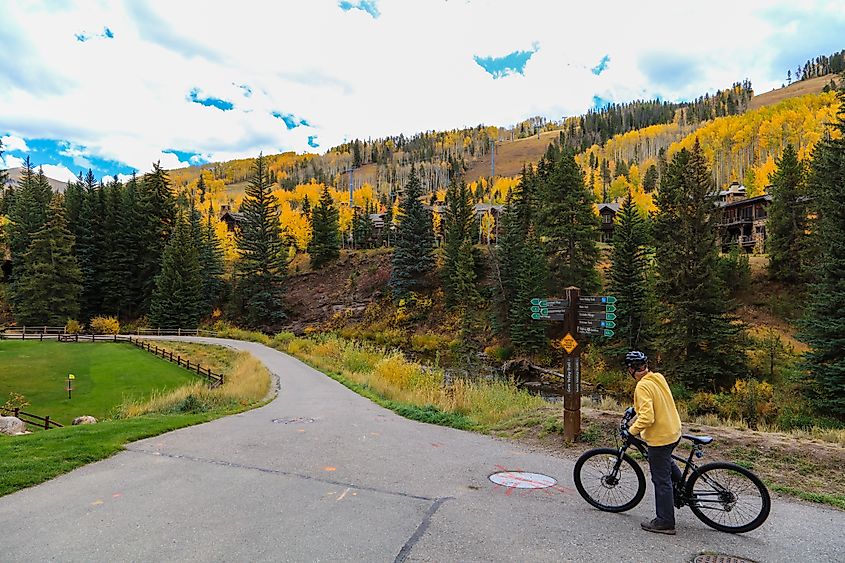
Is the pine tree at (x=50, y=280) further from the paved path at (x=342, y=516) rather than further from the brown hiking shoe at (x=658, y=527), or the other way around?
the brown hiking shoe at (x=658, y=527)

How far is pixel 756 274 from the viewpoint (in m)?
40.7

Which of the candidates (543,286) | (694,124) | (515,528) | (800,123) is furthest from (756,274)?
(694,124)

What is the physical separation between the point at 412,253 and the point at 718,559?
50535 millimetres

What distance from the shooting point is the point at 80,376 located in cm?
2548

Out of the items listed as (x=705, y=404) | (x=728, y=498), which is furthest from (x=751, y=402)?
(x=728, y=498)

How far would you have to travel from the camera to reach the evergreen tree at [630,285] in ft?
98.0

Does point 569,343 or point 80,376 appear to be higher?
point 569,343

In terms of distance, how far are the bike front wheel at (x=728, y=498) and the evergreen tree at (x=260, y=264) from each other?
55.3 m

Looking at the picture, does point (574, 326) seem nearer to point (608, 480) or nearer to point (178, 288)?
point (608, 480)

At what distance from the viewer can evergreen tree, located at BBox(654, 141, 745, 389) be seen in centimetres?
2334

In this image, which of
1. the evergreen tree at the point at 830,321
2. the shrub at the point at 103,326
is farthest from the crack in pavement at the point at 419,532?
the shrub at the point at 103,326

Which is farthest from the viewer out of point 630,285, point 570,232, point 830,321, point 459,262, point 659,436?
point 459,262

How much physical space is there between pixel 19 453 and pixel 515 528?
8433mm

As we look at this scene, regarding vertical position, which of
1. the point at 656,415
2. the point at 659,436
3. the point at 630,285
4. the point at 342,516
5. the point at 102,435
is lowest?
the point at 102,435
